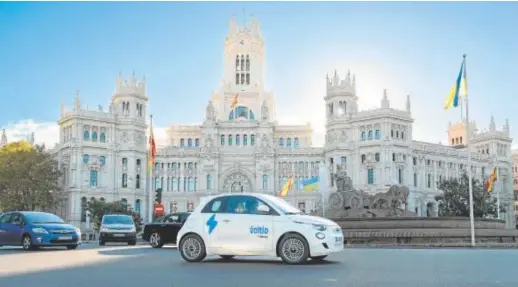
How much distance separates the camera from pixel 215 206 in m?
17.5

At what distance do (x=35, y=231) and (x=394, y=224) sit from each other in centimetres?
2019

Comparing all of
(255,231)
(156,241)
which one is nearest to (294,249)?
(255,231)

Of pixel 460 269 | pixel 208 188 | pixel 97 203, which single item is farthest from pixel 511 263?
pixel 208 188

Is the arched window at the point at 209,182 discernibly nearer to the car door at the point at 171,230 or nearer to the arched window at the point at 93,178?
the arched window at the point at 93,178

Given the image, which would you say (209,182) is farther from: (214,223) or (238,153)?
(214,223)

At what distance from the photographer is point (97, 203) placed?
80438mm

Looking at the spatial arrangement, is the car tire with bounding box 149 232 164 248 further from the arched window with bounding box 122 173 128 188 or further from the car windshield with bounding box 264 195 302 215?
the arched window with bounding box 122 173 128 188

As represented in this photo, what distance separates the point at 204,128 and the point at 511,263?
87265 mm

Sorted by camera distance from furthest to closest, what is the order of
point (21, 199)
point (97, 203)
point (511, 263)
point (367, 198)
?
point (21, 199), point (97, 203), point (367, 198), point (511, 263)

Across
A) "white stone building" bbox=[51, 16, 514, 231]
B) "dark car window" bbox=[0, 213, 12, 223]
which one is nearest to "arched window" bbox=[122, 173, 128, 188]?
"white stone building" bbox=[51, 16, 514, 231]

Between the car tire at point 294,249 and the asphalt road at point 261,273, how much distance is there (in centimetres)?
32

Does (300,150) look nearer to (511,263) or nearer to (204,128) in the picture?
(204,128)

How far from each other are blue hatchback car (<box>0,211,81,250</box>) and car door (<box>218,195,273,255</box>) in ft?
36.3

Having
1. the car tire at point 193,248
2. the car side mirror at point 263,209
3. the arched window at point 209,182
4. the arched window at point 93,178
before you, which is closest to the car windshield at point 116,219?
the car tire at point 193,248
